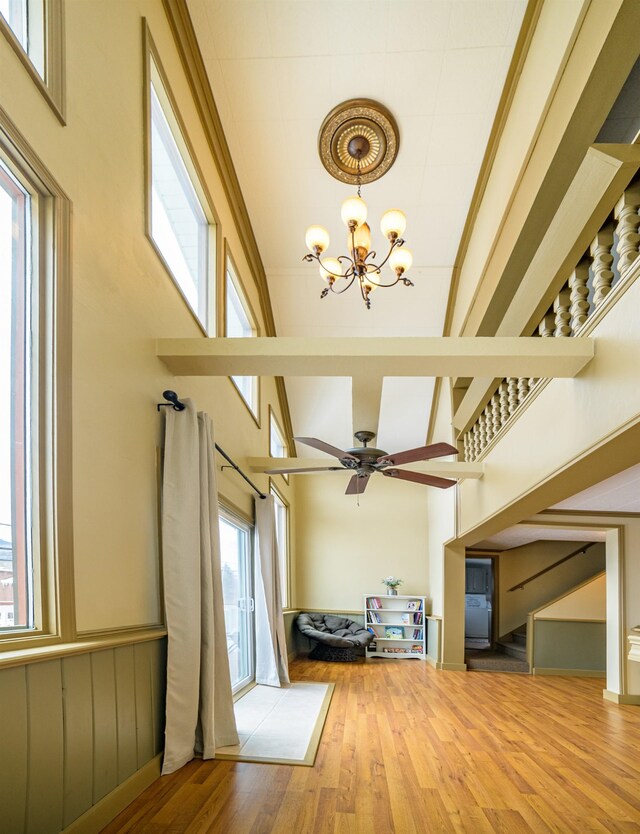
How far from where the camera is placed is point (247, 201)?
7.11 meters

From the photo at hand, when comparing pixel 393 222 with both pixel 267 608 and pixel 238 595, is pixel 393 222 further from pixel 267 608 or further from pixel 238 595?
pixel 267 608

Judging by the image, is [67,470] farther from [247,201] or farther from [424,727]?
[247,201]

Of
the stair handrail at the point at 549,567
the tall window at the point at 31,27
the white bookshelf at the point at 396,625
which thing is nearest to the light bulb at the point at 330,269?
the tall window at the point at 31,27

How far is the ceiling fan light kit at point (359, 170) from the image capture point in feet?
16.5

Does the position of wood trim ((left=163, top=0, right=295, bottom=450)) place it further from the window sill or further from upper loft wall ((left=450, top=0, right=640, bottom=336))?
the window sill

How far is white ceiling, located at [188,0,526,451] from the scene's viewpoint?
490 cm

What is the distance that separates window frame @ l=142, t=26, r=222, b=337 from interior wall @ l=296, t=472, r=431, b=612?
6547 millimetres

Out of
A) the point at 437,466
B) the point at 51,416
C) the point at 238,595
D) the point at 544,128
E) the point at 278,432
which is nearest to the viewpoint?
the point at 51,416

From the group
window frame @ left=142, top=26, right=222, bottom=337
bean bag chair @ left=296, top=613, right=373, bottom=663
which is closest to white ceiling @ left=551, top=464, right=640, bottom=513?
window frame @ left=142, top=26, right=222, bottom=337

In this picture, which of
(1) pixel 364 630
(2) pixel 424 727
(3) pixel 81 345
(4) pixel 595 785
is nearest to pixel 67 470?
(3) pixel 81 345

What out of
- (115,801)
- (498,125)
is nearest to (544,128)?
(498,125)

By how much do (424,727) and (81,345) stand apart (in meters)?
4.37

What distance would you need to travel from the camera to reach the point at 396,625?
11.1 m

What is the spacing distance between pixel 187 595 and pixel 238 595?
332 centimetres
